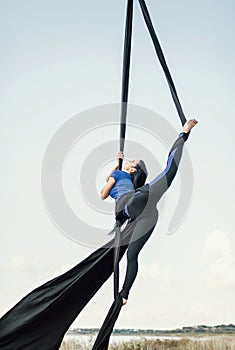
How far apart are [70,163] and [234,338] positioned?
147 cm

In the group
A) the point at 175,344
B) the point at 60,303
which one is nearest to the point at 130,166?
the point at 60,303

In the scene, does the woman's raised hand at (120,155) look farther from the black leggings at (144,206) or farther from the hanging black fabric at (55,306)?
the hanging black fabric at (55,306)

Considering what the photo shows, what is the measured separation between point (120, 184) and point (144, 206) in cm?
18

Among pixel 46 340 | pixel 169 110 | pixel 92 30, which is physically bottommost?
pixel 46 340

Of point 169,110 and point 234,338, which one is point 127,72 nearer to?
point 169,110

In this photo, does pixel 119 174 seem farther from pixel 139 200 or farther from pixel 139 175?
pixel 139 200

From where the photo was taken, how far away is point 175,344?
3.89 meters

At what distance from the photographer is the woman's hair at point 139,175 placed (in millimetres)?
3213

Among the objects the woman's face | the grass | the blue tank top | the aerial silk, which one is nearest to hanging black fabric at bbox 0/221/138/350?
the aerial silk

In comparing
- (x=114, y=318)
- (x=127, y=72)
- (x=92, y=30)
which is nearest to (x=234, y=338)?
(x=114, y=318)

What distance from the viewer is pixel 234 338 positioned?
3.88 metres

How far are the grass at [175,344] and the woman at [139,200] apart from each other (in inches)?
36.7

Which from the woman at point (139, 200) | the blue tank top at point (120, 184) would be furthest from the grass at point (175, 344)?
the blue tank top at point (120, 184)

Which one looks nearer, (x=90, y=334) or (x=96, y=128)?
(x=96, y=128)
